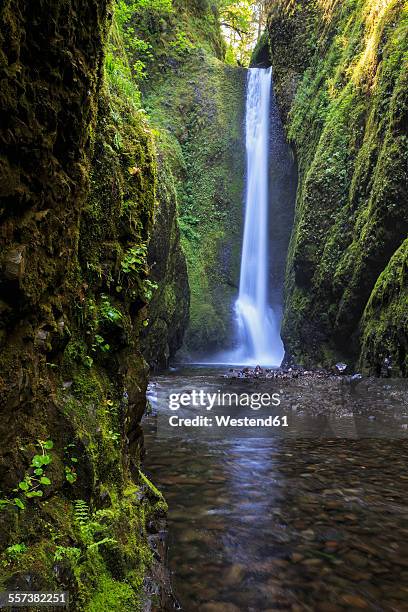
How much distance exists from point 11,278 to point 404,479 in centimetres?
451

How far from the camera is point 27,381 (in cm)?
221

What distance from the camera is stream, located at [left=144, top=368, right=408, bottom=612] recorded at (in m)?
3.00

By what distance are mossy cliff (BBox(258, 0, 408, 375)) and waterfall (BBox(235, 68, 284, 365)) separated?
15.0 ft

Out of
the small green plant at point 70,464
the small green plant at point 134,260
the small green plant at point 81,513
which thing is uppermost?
the small green plant at point 134,260

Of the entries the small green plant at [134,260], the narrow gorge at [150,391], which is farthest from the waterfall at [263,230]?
the small green plant at [134,260]

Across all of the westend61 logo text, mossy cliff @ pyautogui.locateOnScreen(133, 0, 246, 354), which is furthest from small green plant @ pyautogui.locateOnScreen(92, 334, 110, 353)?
mossy cliff @ pyautogui.locateOnScreen(133, 0, 246, 354)

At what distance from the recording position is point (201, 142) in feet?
79.2

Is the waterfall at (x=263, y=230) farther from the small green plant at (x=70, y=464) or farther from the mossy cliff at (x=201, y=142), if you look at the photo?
the small green plant at (x=70, y=464)

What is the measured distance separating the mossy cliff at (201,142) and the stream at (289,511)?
13999mm

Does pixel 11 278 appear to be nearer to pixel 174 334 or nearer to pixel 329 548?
pixel 329 548

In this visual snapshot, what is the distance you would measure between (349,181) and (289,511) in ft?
34.6

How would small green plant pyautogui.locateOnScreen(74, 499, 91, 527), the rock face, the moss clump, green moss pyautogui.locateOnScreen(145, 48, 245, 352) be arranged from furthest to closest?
green moss pyautogui.locateOnScreen(145, 48, 245, 352) → the rock face → the moss clump → small green plant pyautogui.locateOnScreen(74, 499, 91, 527)

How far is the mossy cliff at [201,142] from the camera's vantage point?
2189 centimetres

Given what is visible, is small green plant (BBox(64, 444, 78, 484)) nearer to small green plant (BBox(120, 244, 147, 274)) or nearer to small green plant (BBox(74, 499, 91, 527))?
small green plant (BBox(74, 499, 91, 527))
